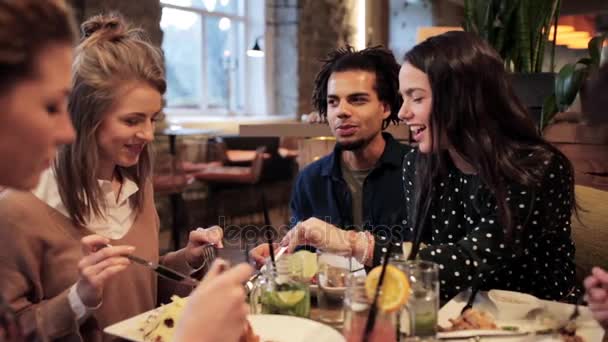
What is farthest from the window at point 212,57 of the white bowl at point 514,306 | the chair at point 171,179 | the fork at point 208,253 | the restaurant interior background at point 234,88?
the white bowl at point 514,306

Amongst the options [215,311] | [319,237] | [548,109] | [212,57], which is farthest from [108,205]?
[212,57]

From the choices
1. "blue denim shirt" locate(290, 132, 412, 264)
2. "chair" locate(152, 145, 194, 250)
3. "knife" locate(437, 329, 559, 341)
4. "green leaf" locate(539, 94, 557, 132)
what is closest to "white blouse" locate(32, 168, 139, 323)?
"knife" locate(437, 329, 559, 341)

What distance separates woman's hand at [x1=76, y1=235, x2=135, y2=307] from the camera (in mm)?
1205

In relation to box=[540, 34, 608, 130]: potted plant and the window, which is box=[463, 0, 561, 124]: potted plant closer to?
box=[540, 34, 608, 130]: potted plant

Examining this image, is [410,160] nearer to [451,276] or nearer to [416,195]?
[416,195]

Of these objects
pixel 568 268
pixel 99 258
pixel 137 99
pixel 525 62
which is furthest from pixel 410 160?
pixel 525 62

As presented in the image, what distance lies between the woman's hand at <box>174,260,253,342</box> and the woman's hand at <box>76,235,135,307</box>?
41cm

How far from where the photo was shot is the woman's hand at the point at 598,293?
3.63ft

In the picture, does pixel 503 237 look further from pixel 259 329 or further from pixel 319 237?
pixel 259 329

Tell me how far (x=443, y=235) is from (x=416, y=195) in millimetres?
178

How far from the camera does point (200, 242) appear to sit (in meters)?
1.61

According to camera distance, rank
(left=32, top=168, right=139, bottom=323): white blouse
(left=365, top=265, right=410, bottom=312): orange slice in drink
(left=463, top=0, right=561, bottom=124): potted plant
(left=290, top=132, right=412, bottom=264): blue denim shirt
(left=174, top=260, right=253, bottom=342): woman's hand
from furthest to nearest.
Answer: (left=463, top=0, right=561, bottom=124): potted plant < (left=290, top=132, right=412, bottom=264): blue denim shirt < (left=32, top=168, right=139, bottom=323): white blouse < (left=365, top=265, right=410, bottom=312): orange slice in drink < (left=174, top=260, right=253, bottom=342): woman's hand

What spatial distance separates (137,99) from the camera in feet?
4.93

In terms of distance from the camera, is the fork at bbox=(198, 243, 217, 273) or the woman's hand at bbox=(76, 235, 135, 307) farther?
the fork at bbox=(198, 243, 217, 273)
